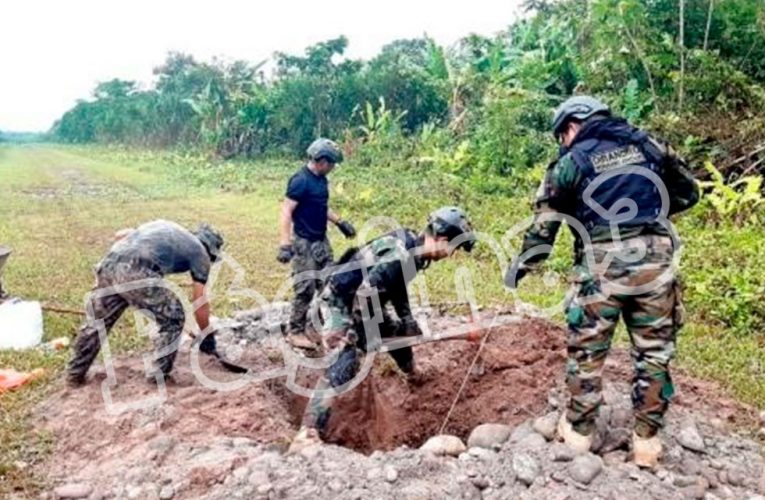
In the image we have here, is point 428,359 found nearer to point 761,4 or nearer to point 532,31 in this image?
point 761,4

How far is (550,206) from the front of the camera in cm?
413

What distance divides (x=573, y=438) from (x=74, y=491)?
2655mm

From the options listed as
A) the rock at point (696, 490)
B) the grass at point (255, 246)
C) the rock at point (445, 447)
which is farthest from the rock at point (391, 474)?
the grass at point (255, 246)

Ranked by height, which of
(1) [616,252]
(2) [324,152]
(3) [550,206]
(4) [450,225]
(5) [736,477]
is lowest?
(5) [736,477]

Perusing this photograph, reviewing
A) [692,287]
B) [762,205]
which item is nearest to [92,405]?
[692,287]

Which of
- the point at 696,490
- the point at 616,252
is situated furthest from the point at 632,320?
the point at 696,490

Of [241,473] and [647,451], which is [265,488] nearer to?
[241,473]

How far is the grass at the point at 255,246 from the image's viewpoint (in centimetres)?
580

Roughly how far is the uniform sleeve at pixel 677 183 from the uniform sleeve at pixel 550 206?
1.70 ft

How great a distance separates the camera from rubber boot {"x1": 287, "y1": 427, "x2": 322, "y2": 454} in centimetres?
412

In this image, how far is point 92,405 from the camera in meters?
5.09

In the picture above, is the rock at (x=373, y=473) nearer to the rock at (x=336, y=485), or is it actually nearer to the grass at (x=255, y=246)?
the rock at (x=336, y=485)

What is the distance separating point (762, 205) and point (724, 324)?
325cm

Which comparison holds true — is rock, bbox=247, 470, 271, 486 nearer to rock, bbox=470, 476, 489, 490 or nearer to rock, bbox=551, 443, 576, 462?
rock, bbox=470, 476, 489, 490
